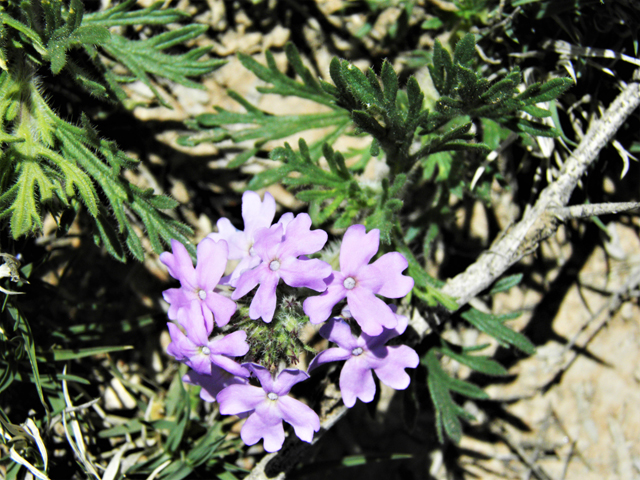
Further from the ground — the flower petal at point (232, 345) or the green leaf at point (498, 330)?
the flower petal at point (232, 345)

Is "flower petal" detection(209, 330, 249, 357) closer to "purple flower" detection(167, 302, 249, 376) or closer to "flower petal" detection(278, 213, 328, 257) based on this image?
"purple flower" detection(167, 302, 249, 376)

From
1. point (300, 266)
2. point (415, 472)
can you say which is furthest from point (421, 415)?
point (300, 266)

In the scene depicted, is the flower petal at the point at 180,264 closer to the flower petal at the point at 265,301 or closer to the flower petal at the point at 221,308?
the flower petal at the point at 221,308

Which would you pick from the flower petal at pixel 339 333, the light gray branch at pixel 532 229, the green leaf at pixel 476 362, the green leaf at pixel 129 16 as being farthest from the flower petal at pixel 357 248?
the green leaf at pixel 129 16

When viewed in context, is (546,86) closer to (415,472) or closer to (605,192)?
(605,192)

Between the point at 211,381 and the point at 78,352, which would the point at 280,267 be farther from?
the point at 78,352

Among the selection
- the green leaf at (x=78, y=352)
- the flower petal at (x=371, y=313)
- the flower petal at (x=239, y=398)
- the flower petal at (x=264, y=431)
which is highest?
the flower petal at (x=371, y=313)
